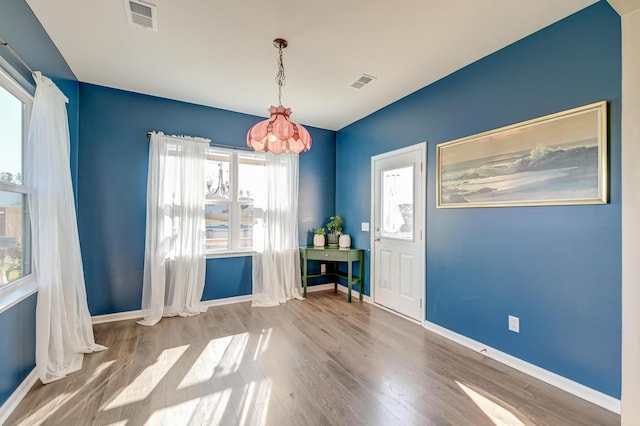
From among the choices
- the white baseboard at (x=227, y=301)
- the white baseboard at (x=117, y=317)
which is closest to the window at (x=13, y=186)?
the white baseboard at (x=117, y=317)

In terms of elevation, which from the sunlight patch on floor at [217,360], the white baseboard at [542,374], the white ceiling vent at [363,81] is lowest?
the sunlight patch on floor at [217,360]

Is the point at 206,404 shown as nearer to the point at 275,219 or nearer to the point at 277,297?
the point at 277,297

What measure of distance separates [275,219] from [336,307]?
1.54 meters

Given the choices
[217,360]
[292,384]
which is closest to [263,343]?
[217,360]

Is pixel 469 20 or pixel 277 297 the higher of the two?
pixel 469 20

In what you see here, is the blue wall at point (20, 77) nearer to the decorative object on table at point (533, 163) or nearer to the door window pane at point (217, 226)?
the door window pane at point (217, 226)

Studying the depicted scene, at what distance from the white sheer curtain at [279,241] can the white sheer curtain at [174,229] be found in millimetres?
803

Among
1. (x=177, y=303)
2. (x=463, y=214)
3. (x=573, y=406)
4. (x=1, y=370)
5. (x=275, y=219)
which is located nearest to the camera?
(x=1, y=370)

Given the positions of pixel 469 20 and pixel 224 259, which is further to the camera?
pixel 224 259

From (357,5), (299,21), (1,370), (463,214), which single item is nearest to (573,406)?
(463,214)

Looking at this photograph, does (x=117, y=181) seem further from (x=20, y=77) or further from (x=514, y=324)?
(x=514, y=324)

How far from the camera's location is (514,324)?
2395 mm

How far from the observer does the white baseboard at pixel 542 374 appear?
188 cm

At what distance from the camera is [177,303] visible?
3.53 meters
